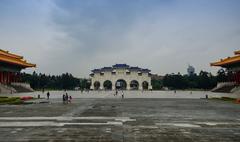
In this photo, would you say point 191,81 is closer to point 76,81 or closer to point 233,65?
point 76,81

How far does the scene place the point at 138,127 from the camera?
1683 centimetres

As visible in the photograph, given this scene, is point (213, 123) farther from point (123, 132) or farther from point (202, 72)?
point (202, 72)

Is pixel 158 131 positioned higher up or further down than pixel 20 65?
further down

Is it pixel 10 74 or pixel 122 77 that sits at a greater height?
pixel 122 77

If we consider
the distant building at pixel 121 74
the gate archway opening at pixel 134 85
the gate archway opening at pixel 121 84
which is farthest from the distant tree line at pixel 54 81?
the gate archway opening at pixel 134 85

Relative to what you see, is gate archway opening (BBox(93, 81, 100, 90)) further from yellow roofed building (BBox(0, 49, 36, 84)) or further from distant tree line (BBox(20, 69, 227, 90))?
yellow roofed building (BBox(0, 49, 36, 84))

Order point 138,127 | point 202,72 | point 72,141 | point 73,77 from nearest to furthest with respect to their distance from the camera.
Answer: point 72,141, point 138,127, point 202,72, point 73,77

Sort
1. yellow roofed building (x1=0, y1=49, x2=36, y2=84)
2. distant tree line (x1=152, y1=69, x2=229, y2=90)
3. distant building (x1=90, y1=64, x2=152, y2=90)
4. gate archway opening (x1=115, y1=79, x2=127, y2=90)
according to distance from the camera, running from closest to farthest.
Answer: yellow roofed building (x1=0, y1=49, x2=36, y2=84) → distant tree line (x1=152, y1=69, x2=229, y2=90) → distant building (x1=90, y1=64, x2=152, y2=90) → gate archway opening (x1=115, y1=79, x2=127, y2=90)

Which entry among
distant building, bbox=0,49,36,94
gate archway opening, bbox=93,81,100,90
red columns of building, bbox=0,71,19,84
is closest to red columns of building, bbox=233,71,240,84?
distant building, bbox=0,49,36,94

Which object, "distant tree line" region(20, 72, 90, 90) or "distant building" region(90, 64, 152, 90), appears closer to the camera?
"distant tree line" region(20, 72, 90, 90)

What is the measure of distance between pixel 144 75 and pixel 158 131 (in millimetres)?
103722

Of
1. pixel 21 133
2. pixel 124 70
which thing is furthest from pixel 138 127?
pixel 124 70

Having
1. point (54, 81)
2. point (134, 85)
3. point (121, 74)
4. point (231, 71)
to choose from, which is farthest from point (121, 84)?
point (231, 71)

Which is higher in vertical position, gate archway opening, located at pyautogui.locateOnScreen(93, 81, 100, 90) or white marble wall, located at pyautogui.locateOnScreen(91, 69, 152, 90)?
white marble wall, located at pyautogui.locateOnScreen(91, 69, 152, 90)
